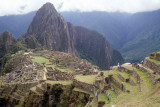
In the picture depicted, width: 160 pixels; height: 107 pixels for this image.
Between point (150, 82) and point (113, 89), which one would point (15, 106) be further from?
point (150, 82)

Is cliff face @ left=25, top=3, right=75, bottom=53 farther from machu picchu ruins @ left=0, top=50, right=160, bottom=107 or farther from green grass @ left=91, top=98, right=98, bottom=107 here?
green grass @ left=91, top=98, right=98, bottom=107

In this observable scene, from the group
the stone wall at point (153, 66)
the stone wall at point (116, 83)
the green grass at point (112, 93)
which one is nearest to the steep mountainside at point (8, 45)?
the stone wall at point (116, 83)

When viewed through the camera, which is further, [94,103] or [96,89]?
[96,89]

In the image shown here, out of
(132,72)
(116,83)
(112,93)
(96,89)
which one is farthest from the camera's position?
(132,72)

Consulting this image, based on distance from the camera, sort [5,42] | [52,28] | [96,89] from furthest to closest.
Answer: [52,28] → [5,42] → [96,89]

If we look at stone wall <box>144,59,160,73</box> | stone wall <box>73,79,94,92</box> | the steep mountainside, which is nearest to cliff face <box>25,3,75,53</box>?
the steep mountainside

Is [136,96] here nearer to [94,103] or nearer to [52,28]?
[94,103]

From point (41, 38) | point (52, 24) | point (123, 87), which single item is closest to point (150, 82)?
point (123, 87)

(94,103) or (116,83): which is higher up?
(116,83)

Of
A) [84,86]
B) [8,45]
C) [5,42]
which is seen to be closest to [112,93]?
[84,86]

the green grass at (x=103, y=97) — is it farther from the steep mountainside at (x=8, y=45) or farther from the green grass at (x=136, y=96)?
the steep mountainside at (x=8, y=45)

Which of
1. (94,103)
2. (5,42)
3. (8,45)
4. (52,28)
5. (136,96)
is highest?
(52,28)
